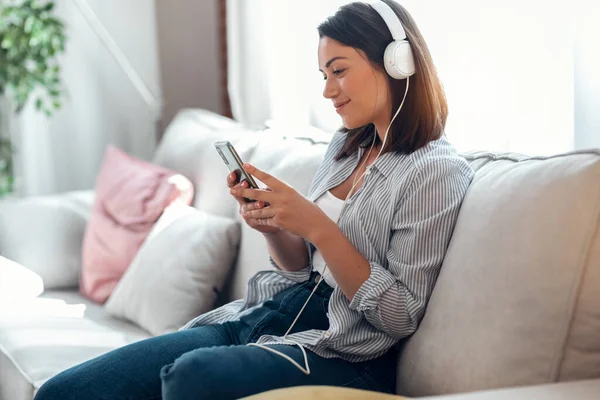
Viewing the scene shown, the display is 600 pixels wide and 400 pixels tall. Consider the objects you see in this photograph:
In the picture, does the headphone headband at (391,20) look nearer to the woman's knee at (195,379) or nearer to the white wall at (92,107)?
the woman's knee at (195,379)

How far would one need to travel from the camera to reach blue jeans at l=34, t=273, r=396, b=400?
49.9 inches

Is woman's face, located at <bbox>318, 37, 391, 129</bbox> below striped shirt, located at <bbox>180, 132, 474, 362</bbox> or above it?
above

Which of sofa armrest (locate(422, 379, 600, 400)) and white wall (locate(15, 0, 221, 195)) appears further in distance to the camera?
white wall (locate(15, 0, 221, 195))

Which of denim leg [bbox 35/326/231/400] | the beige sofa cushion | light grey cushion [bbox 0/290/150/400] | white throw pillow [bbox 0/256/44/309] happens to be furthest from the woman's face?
white throw pillow [bbox 0/256/44/309]

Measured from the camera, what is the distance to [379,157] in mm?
1521

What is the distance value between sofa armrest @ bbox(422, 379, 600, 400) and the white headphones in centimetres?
59

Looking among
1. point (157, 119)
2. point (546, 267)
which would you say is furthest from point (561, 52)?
point (157, 119)

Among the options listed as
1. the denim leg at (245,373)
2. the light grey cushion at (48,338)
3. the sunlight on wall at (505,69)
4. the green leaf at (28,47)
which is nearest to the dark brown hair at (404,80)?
the sunlight on wall at (505,69)

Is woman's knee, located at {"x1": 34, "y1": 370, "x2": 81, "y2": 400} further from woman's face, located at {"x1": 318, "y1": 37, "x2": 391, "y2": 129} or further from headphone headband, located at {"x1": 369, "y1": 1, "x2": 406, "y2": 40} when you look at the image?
headphone headband, located at {"x1": 369, "y1": 1, "x2": 406, "y2": 40}

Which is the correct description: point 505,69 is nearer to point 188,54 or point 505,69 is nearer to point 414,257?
point 414,257

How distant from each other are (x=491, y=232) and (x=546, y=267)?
119mm

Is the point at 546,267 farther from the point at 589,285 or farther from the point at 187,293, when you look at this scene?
the point at 187,293

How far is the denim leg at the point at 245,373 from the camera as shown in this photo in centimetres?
126

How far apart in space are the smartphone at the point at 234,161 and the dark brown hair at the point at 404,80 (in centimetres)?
26
